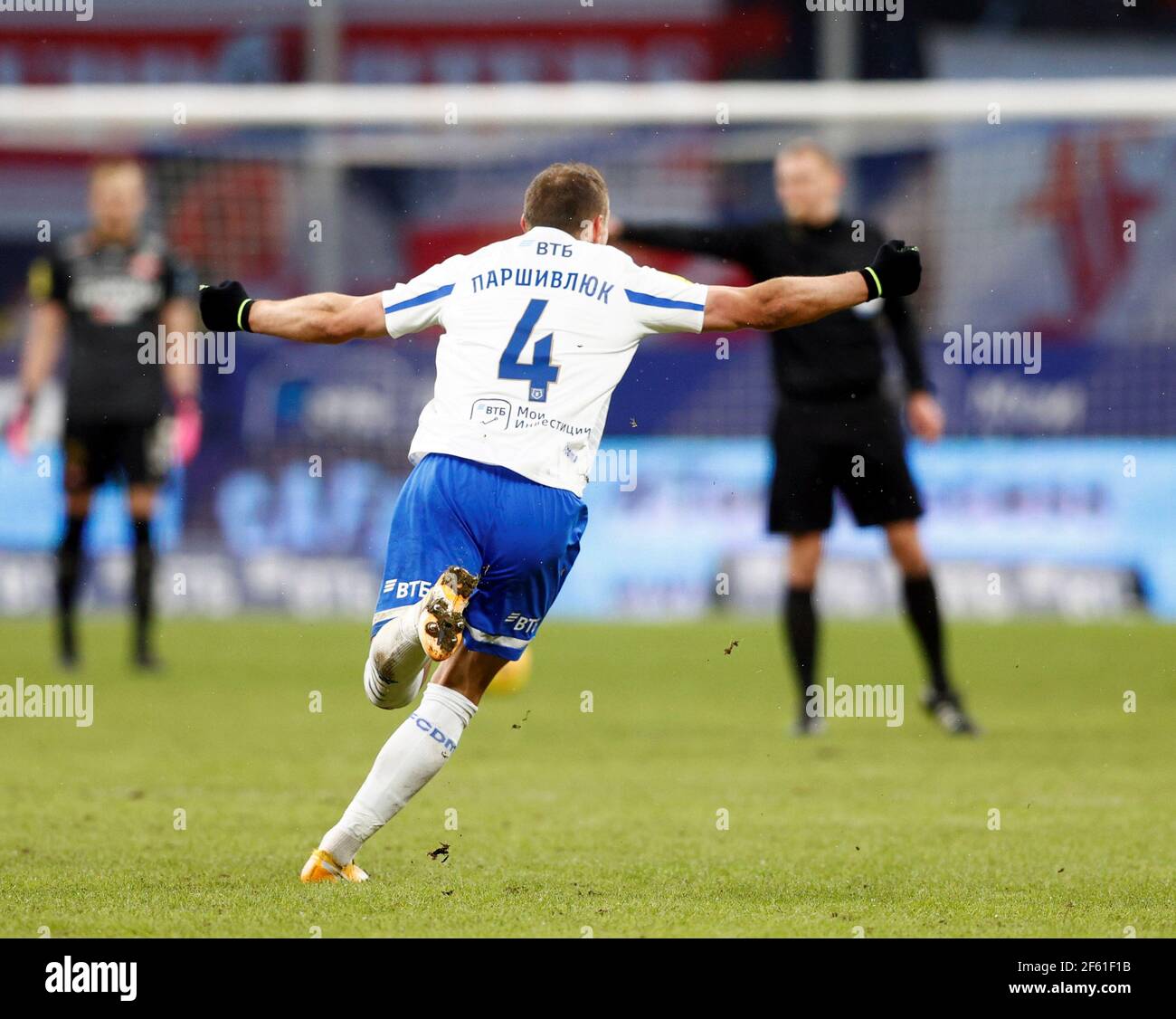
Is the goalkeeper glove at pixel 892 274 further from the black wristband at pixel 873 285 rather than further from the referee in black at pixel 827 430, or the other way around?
the referee in black at pixel 827 430

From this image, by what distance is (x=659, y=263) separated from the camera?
834 inches

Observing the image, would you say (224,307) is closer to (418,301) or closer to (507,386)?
(418,301)

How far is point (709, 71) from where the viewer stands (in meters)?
23.1

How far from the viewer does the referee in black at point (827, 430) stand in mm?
8516

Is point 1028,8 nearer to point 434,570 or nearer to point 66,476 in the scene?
point 66,476

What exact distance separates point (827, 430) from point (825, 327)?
1.58ft

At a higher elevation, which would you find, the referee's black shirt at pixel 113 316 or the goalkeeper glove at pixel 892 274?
the referee's black shirt at pixel 113 316

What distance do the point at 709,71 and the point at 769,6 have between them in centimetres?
109

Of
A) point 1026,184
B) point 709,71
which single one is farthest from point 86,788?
point 709,71

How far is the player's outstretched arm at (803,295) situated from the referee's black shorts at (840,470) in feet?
11.2
